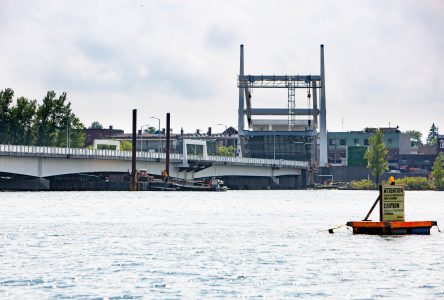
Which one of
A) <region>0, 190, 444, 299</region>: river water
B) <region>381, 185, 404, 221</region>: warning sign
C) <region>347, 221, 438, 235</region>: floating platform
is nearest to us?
<region>0, 190, 444, 299</region>: river water

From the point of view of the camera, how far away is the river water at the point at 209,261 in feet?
160

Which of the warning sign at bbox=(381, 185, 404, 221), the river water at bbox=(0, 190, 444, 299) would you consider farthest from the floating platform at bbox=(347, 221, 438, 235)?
the warning sign at bbox=(381, 185, 404, 221)

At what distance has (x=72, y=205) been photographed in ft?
442

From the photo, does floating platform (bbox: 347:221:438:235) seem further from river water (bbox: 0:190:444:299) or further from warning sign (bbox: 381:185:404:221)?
warning sign (bbox: 381:185:404:221)

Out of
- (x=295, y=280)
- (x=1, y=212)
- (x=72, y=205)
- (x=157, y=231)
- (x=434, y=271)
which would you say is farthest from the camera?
(x=72, y=205)

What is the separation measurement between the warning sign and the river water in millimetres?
1504

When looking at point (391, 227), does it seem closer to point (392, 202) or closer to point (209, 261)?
point (392, 202)

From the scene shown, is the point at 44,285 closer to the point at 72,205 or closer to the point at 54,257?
the point at 54,257

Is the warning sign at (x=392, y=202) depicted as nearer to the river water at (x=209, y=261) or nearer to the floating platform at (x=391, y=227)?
the floating platform at (x=391, y=227)

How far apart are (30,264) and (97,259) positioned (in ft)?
13.3

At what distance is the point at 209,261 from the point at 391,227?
1773cm

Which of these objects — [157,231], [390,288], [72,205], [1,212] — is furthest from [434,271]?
[72,205]

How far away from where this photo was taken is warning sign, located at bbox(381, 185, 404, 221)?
74.6 metres

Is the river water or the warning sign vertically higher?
the warning sign
